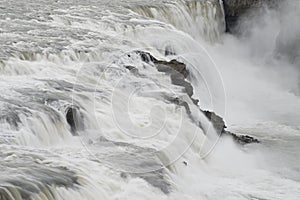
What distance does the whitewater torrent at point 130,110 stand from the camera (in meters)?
8.39

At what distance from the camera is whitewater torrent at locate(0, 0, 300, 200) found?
27.5 feet

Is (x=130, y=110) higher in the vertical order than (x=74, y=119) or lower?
higher

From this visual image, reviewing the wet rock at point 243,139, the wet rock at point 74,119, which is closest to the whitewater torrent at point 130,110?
the wet rock at point 74,119

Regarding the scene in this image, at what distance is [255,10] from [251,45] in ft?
5.24

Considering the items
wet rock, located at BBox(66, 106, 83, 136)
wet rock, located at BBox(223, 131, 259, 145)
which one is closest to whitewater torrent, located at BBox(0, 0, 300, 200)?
wet rock, located at BBox(66, 106, 83, 136)

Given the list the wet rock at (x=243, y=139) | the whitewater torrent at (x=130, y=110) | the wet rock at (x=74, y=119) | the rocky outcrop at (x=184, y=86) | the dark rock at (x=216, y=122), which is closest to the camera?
the whitewater torrent at (x=130, y=110)

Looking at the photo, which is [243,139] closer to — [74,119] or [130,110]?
[130,110]

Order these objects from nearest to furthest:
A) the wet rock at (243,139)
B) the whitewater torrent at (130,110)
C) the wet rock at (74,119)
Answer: the whitewater torrent at (130,110)
the wet rock at (74,119)
the wet rock at (243,139)

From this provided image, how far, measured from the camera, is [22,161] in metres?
8.00

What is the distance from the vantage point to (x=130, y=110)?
37.4 ft

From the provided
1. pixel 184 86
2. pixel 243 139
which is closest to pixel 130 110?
pixel 184 86

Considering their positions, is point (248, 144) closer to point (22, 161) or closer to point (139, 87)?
point (139, 87)

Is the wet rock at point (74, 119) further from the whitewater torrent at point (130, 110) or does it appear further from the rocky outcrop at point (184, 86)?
the rocky outcrop at point (184, 86)

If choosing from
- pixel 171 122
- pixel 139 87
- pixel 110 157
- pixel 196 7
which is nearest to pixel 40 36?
pixel 139 87
